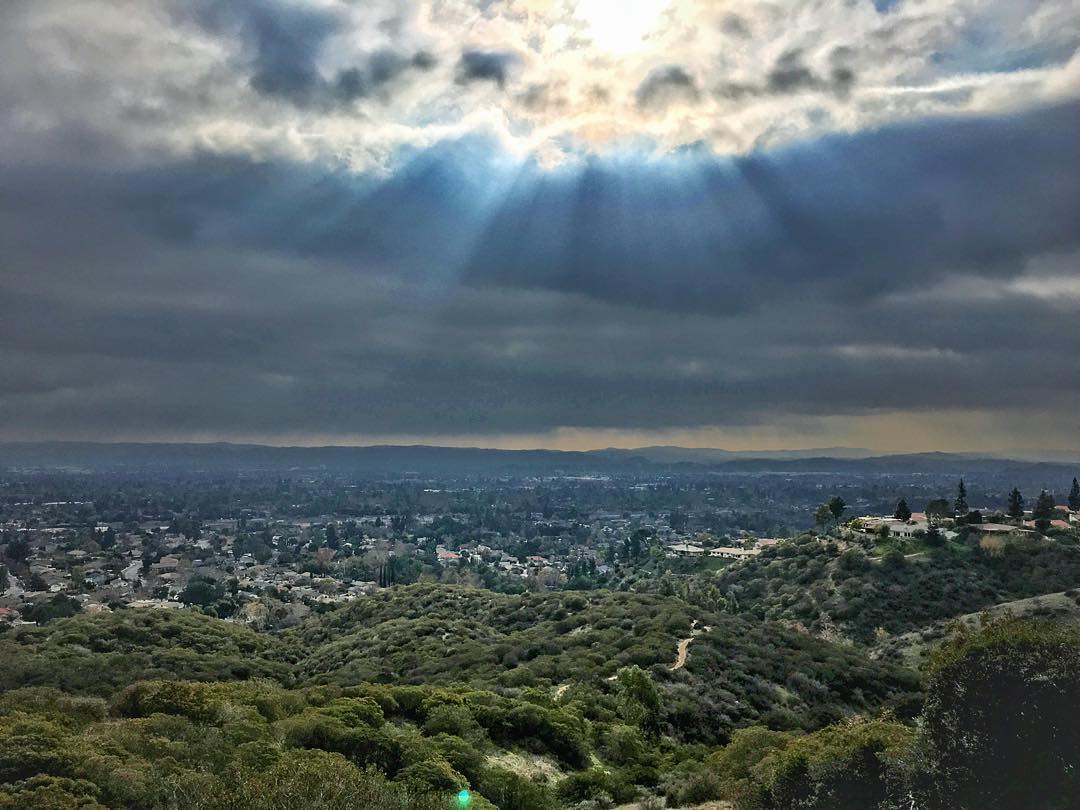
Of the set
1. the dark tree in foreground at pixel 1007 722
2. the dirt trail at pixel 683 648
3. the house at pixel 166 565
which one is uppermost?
the dark tree in foreground at pixel 1007 722

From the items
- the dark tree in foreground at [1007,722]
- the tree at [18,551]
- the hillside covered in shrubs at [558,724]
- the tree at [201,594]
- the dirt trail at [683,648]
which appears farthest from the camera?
the tree at [18,551]

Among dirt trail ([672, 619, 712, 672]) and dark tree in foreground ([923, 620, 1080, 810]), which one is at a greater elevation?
dark tree in foreground ([923, 620, 1080, 810])

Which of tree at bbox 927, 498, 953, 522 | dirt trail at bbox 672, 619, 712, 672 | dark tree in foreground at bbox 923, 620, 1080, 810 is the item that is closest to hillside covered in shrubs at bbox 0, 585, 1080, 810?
dark tree in foreground at bbox 923, 620, 1080, 810

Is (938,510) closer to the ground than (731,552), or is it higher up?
higher up

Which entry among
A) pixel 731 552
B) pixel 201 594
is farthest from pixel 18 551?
pixel 731 552

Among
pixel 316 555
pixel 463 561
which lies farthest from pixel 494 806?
pixel 316 555

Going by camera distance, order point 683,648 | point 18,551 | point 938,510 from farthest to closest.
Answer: point 18,551 < point 938,510 < point 683,648

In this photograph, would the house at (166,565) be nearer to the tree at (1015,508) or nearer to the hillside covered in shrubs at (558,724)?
the hillside covered in shrubs at (558,724)

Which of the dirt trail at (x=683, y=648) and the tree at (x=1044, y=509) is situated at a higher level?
the tree at (x=1044, y=509)

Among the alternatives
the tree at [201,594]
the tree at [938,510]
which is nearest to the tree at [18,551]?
the tree at [201,594]

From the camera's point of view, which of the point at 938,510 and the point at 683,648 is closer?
the point at 683,648

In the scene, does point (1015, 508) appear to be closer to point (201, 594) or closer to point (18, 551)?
point (201, 594)

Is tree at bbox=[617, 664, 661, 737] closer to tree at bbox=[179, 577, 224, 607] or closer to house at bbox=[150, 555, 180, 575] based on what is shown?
tree at bbox=[179, 577, 224, 607]

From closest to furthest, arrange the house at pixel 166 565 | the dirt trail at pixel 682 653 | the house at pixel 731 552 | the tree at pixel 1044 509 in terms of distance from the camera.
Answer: the dirt trail at pixel 682 653
the tree at pixel 1044 509
the house at pixel 731 552
the house at pixel 166 565
